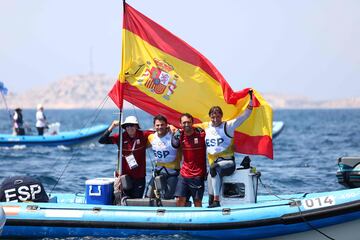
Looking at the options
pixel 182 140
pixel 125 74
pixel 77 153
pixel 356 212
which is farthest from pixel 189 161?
pixel 77 153

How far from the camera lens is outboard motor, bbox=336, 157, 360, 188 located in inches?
474

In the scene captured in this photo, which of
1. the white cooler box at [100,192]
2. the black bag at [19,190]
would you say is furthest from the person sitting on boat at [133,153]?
the black bag at [19,190]

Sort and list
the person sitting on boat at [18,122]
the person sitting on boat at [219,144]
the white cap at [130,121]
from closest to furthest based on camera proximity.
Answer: the person sitting on boat at [219,144] → the white cap at [130,121] → the person sitting on boat at [18,122]

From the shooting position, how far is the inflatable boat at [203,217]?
1001cm

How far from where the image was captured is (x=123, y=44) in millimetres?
11727

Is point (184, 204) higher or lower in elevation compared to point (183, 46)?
lower

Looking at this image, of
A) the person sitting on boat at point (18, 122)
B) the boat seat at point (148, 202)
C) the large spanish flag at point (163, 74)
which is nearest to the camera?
the boat seat at point (148, 202)

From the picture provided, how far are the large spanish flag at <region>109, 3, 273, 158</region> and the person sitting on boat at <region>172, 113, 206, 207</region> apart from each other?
2.76 feet

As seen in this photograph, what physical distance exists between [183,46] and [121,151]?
2.12 m

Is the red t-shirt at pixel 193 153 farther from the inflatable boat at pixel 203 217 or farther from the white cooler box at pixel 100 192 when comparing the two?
the white cooler box at pixel 100 192

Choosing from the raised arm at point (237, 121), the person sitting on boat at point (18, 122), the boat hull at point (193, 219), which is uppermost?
the person sitting on boat at point (18, 122)

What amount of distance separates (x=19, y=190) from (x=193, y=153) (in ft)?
9.62

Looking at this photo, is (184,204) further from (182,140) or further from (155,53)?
(155,53)

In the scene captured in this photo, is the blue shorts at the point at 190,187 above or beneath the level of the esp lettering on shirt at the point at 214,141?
beneath
